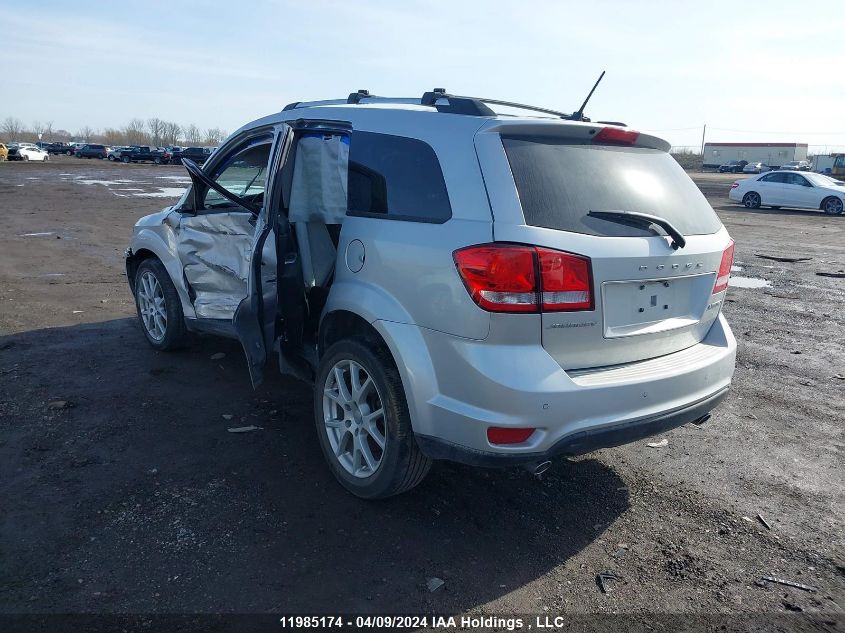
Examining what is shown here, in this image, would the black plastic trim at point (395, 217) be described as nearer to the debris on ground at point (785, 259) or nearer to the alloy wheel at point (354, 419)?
the alloy wheel at point (354, 419)

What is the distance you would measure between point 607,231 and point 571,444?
100 centimetres

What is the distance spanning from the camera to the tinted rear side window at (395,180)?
11.3 feet

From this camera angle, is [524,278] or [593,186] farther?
[593,186]

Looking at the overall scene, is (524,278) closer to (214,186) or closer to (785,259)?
(214,186)

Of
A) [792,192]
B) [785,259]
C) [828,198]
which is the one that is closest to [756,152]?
[792,192]

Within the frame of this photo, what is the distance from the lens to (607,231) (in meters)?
3.27

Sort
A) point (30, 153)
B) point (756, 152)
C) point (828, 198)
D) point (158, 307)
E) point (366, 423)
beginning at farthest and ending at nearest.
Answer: point (756, 152)
point (30, 153)
point (828, 198)
point (158, 307)
point (366, 423)

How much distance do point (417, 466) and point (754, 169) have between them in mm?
79206

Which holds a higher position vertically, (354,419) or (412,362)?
(412,362)

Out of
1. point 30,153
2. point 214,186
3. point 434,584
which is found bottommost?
point 434,584

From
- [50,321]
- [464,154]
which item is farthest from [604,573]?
[50,321]

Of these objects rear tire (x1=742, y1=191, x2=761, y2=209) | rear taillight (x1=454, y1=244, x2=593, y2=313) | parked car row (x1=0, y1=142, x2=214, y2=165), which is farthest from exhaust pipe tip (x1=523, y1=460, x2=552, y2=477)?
parked car row (x1=0, y1=142, x2=214, y2=165)

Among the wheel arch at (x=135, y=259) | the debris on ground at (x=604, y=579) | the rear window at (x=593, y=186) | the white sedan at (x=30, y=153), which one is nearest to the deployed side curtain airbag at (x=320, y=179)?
the rear window at (x=593, y=186)

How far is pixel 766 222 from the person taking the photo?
20859 millimetres
